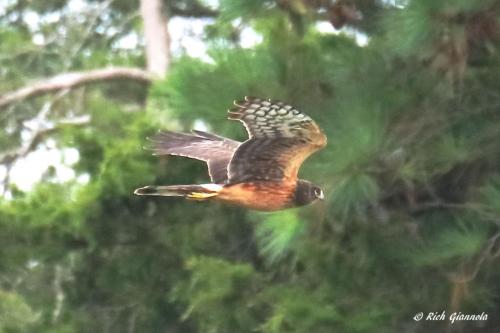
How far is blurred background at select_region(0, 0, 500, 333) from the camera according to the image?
1.79m

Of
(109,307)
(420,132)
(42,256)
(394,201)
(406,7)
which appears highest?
(406,7)

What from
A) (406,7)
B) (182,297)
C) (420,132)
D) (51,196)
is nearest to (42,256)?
(51,196)

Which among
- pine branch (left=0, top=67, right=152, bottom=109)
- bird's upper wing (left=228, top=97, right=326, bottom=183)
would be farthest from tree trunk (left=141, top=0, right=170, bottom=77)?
bird's upper wing (left=228, top=97, right=326, bottom=183)

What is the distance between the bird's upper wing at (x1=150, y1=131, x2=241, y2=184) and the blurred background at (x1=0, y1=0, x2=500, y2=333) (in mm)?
228

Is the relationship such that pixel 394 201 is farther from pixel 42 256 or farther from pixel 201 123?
pixel 42 256

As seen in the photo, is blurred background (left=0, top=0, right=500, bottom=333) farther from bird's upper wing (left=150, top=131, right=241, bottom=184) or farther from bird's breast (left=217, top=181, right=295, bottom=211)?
bird's breast (left=217, top=181, right=295, bottom=211)

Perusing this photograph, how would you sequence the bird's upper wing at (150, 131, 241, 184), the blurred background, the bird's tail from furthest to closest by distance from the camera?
1. the blurred background
2. the bird's upper wing at (150, 131, 241, 184)
3. the bird's tail

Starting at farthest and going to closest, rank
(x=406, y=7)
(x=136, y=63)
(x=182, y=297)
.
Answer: (x=136, y=63)
(x=182, y=297)
(x=406, y=7)

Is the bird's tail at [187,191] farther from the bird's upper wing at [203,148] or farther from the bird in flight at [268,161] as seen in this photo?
the bird's upper wing at [203,148]

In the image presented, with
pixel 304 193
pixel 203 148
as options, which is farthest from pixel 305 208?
pixel 304 193

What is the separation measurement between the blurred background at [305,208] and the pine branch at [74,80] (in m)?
0.01

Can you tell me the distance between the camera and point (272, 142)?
1.31 metres

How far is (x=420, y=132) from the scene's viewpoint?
1.88 metres

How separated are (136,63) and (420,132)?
1.51 meters
